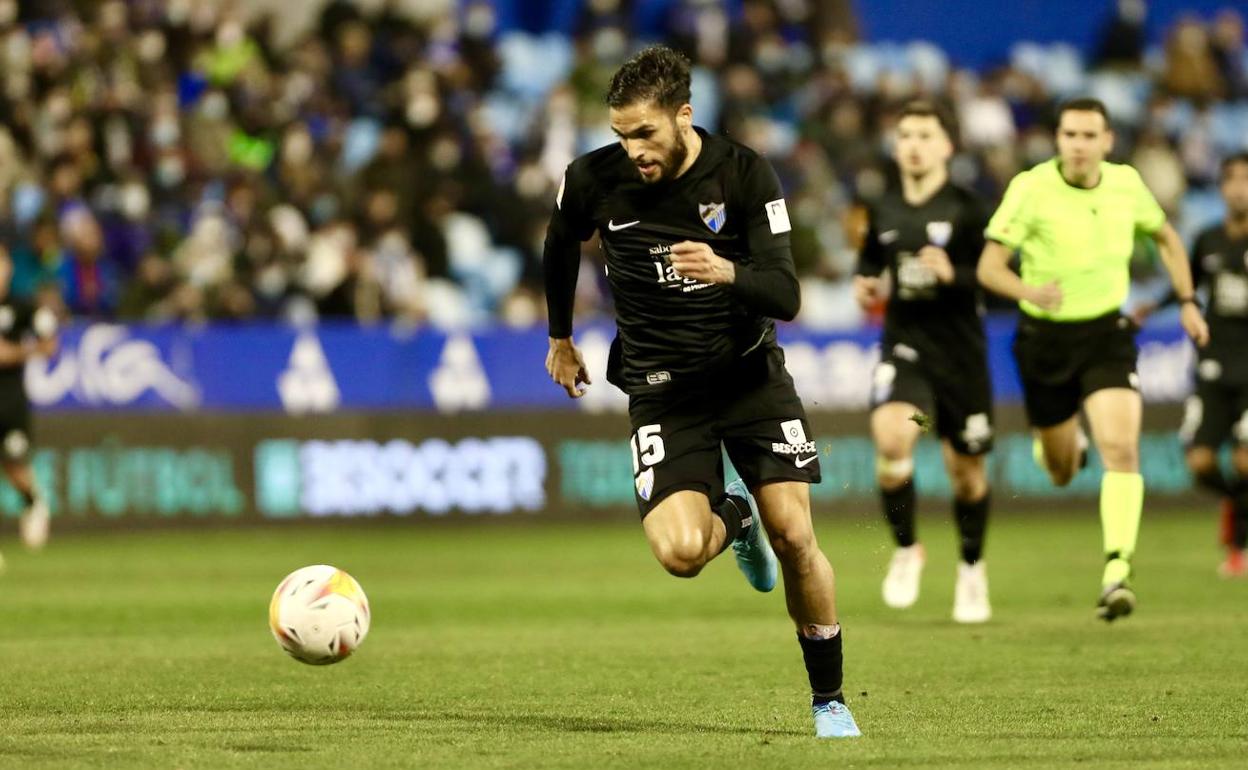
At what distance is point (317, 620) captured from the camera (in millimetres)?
7863

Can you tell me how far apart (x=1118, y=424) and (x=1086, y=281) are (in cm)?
83

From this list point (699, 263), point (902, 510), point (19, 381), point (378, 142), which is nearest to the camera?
point (699, 263)

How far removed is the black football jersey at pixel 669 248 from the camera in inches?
286

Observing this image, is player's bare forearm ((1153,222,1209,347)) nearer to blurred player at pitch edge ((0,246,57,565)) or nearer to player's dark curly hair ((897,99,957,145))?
player's dark curly hair ((897,99,957,145))

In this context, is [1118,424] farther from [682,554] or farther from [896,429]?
[682,554]

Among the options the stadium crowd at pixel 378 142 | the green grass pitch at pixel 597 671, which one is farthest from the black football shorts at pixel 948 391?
the stadium crowd at pixel 378 142

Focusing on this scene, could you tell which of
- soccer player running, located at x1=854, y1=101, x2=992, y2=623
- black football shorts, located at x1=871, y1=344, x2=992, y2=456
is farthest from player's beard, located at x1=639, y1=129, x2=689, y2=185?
black football shorts, located at x1=871, y1=344, x2=992, y2=456

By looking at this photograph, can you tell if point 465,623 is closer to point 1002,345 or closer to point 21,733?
point 21,733

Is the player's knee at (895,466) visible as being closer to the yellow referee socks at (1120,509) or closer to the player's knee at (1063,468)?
the player's knee at (1063,468)

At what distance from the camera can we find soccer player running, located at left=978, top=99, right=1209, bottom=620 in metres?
10.9

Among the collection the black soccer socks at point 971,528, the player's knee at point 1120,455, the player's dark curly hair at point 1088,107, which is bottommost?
the black soccer socks at point 971,528

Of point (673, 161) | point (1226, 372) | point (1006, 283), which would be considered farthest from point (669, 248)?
point (1226, 372)

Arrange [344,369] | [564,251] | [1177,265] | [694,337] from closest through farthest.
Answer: [694,337] < [564,251] < [1177,265] < [344,369]

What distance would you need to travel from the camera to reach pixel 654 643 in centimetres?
1083
